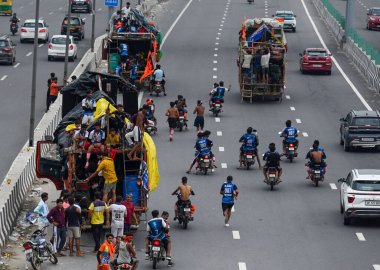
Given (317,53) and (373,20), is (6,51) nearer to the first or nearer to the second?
(317,53)

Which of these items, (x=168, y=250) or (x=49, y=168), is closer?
(x=168, y=250)

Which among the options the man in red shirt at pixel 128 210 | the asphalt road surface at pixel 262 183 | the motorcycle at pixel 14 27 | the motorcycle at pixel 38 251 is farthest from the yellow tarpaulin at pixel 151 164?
the motorcycle at pixel 14 27

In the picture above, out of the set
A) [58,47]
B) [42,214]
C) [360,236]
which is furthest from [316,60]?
[42,214]

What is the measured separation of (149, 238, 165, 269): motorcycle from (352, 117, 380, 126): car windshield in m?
18.2

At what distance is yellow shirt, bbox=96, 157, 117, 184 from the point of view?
35.2m

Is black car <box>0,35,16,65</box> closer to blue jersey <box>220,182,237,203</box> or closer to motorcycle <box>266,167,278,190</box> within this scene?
motorcycle <box>266,167,278,190</box>

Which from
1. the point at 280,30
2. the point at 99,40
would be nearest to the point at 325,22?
the point at 99,40

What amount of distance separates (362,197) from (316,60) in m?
34.7

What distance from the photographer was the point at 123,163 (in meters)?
36.2

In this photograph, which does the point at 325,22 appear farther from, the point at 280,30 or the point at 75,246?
the point at 75,246

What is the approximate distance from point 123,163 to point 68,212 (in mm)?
2963

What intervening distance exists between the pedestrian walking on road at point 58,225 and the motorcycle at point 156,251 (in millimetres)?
2387

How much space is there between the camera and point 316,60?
7119cm

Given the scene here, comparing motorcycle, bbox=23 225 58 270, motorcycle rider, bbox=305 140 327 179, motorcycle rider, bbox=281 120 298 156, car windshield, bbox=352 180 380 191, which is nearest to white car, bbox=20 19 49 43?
motorcycle rider, bbox=281 120 298 156
